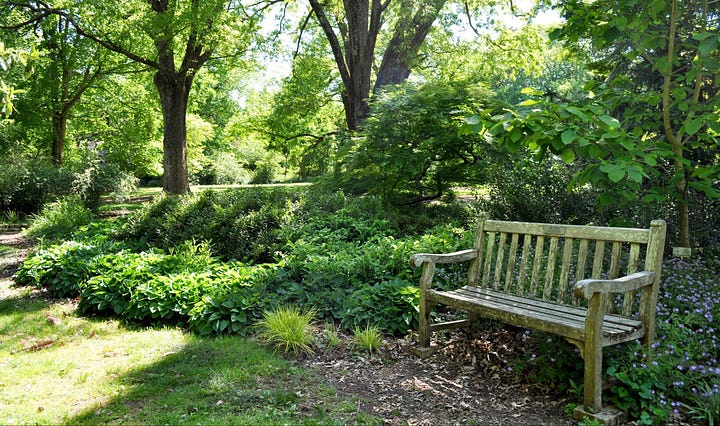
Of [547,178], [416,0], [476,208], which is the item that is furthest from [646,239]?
[416,0]

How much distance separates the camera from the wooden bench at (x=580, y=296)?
2.97 meters

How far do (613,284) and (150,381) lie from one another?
329cm

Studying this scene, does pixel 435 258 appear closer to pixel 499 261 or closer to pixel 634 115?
pixel 499 261

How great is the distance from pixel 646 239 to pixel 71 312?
5.76m

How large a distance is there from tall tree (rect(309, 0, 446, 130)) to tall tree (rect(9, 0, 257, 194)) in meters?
2.49

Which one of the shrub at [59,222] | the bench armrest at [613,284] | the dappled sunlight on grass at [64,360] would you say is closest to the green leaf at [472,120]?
the bench armrest at [613,284]

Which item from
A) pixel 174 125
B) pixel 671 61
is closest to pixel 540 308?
pixel 671 61

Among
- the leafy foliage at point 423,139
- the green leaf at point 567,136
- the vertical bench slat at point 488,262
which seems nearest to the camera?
the green leaf at point 567,136

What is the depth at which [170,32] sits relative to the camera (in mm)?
11398

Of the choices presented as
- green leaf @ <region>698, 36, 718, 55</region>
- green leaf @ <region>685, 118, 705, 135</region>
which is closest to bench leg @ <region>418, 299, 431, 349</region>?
green leaf @ <region>685, 118, 705, 135</region>

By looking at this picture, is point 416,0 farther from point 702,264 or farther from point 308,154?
point 702,264

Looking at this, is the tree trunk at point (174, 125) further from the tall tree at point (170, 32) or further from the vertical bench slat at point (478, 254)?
the vertical bench slat at point (478, 254)

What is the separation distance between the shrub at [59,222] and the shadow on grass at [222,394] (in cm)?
644

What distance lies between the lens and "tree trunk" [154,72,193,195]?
1375cm
